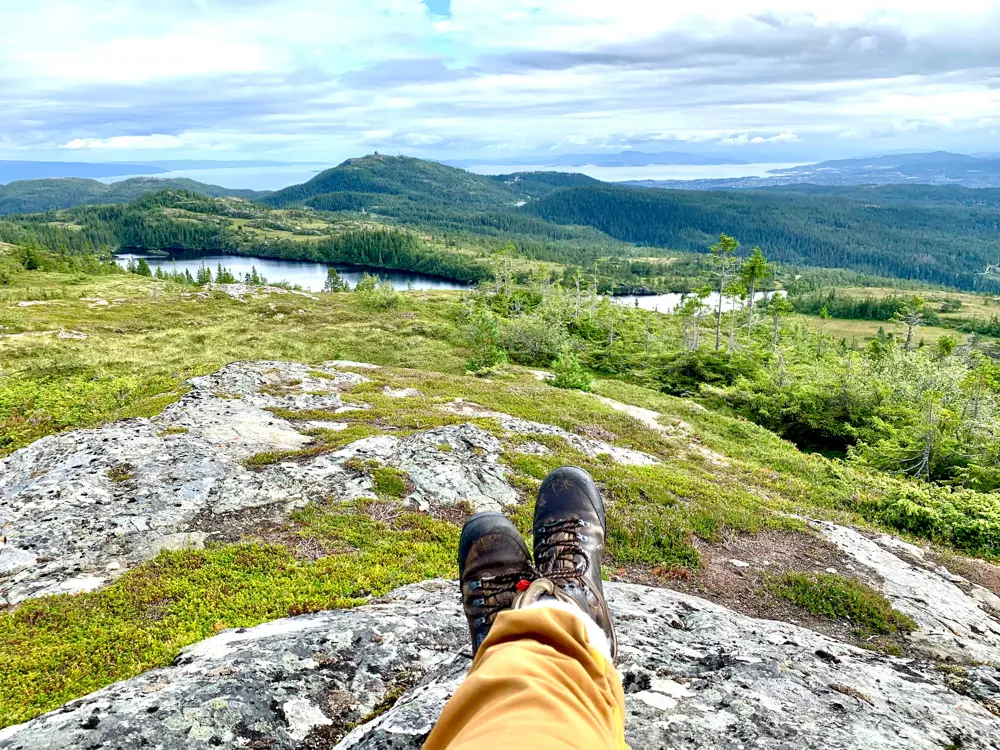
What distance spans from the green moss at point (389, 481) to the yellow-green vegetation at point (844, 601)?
7834mm

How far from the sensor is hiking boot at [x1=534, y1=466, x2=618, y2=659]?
4.89 metres

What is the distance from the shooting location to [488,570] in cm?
550

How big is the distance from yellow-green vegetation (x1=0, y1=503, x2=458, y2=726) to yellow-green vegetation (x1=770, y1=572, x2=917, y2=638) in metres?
6.42

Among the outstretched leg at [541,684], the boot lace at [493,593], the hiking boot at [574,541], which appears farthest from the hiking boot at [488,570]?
the hiking boot at [574,541]

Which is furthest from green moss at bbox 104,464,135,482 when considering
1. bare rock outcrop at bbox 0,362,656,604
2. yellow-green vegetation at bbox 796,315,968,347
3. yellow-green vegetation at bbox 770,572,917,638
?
yellow-green vegetation at bbox 796,315,968,347

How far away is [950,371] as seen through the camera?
32562mm

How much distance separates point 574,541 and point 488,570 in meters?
1.06

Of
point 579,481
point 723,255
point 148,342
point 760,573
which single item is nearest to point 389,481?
point 579,481

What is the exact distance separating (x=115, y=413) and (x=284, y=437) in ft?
24.8

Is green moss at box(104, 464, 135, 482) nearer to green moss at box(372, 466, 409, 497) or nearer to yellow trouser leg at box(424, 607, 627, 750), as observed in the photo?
green moss at box(372, 466, 409, 497)

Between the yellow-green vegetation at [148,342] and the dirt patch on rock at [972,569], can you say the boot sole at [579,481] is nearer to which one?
the dirt patch on rock at [972,569]

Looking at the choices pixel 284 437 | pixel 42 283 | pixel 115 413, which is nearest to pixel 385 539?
pixel 284 437

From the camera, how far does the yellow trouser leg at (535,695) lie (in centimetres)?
251

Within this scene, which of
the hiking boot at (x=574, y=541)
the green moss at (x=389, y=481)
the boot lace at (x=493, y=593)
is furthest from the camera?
the green moss at (x=389, y=481)
